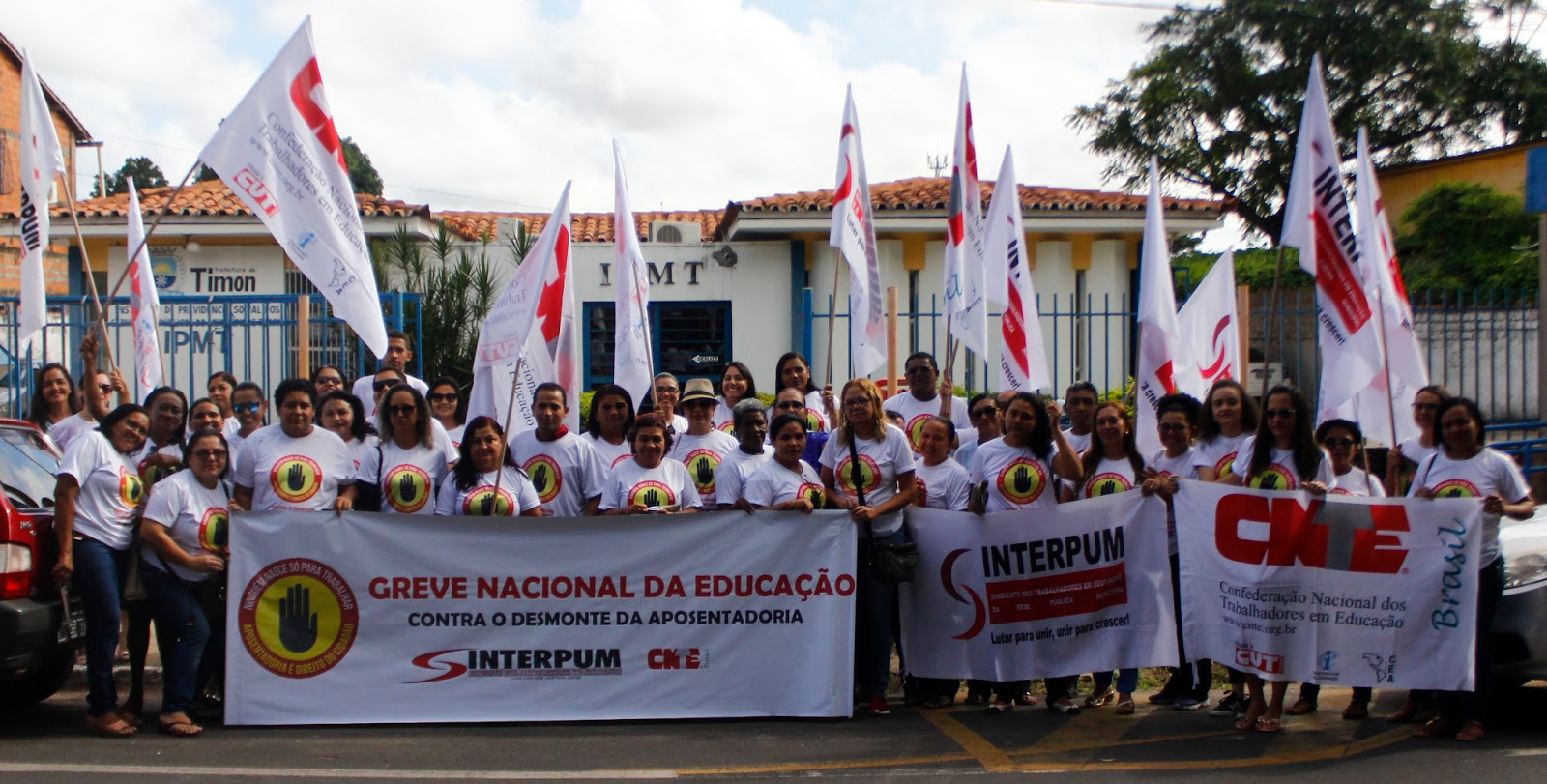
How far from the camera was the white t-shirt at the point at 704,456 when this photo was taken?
738 cm

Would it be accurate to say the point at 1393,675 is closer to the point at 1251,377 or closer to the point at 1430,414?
the point at 1430,414

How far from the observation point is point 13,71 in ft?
93.8

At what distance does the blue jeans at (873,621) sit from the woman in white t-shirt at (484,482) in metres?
1.57

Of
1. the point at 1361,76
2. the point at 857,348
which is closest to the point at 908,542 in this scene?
the point at 857,348

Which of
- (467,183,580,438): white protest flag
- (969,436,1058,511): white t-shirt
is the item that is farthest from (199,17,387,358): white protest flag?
(969,436,1058,511): white t-shirt

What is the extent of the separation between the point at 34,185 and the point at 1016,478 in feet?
21.0

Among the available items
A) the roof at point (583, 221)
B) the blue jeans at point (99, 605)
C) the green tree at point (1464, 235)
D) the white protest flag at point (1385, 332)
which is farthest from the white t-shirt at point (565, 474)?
the green tree at point (1464, 235)

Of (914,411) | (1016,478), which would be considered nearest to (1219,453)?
(1016,478)

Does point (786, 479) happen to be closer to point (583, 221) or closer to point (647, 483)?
point (647, 483)

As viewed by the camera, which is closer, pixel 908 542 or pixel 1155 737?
pixel 1155 737

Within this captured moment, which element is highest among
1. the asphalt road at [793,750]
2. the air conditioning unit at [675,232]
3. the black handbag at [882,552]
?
the air conditioning unit at [675,232]

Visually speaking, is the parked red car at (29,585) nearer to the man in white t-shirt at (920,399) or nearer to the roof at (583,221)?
the man in white t-shirt at (920,399)

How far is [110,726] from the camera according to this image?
6355 millimetres

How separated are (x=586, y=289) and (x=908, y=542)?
1122 centimetres
